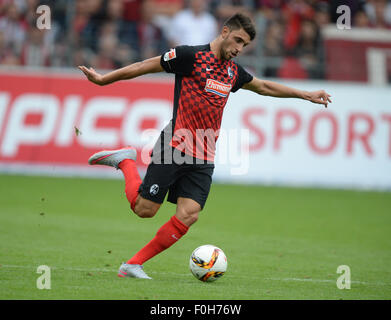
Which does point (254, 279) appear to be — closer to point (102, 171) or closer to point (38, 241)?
point (38, 241)

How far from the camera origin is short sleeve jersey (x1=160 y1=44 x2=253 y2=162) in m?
7.37

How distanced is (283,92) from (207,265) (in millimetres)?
2177

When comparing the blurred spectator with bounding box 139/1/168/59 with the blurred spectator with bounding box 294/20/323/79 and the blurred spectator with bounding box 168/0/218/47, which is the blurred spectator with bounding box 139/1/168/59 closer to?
the blurred spectator with bounding box 168/0/218/47

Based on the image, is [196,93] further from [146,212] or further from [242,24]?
[146,212]

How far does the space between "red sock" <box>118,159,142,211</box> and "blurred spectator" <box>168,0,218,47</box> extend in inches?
394

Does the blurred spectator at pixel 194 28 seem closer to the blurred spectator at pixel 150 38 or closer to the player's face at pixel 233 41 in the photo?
the blurred spectator at pixel 150 38

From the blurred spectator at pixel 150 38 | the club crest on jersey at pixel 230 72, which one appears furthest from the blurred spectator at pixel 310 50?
the club crest on jersey at pixel 230 72

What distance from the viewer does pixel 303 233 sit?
11.2 m

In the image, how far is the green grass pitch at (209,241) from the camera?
6.82 m

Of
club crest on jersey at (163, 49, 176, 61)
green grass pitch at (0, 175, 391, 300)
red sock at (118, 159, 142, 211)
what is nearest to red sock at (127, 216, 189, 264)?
green grass pitch at (0, 175, 391, 300)

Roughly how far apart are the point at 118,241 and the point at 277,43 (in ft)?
33.2

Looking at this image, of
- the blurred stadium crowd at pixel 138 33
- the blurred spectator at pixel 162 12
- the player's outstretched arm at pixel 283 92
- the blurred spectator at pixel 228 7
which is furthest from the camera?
the blurred spectator at pixel 228 7

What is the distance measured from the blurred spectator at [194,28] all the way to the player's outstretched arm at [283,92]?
10026mm
